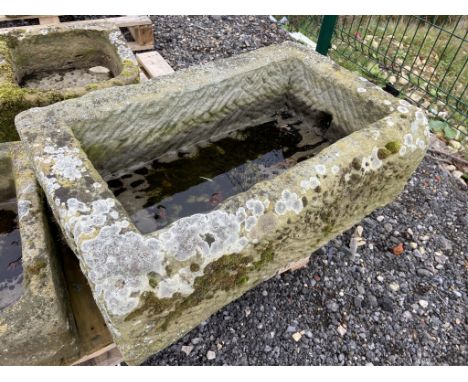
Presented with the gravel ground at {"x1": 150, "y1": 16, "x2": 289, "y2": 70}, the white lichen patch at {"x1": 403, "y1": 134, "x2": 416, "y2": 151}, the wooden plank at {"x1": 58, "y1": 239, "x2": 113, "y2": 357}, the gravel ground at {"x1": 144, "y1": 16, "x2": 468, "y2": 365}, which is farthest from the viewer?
the gravel ground at {"x1": 150, "y1": 16, "x2": 289, "y2": 70}

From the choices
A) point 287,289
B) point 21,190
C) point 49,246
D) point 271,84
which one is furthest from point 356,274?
point 21,190

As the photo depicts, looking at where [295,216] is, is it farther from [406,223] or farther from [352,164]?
[406,223]

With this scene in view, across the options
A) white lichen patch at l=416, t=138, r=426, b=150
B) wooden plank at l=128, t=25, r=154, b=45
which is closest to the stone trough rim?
wooden plank at l=128, t=25, r=154, b=45

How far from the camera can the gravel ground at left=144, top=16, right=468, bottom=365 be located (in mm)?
2002

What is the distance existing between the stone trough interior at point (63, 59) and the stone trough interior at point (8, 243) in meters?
1.13

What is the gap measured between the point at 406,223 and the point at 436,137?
46.4 inches

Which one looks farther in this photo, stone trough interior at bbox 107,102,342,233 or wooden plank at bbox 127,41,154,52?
wooden plank at bbox 127,41,154,52

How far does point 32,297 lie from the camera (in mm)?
1465

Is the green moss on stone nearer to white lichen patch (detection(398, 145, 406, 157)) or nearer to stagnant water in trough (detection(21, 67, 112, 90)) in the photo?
white lichen patch (detection(398, 145, 406, 157))

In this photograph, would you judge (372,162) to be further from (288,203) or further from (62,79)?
(62,79)

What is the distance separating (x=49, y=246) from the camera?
163cm

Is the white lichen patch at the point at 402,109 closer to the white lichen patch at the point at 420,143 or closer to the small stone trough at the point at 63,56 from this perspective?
the white lichen patch at the point at 420,143

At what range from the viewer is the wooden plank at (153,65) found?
3232mm

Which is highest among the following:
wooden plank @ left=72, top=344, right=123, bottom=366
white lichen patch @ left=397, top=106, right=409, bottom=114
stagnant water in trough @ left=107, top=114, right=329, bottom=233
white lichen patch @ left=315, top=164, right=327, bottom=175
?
white lichen patch @ left=397, top=106, right=409, bottom=114
